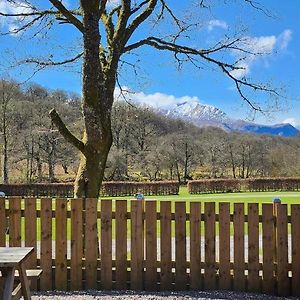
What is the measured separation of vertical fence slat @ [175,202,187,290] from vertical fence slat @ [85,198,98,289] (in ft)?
3.67

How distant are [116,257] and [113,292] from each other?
460 millimetres

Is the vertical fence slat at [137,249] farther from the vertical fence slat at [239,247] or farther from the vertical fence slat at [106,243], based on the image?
the vertical fence slat at [239,247]

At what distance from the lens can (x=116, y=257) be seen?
600 cm

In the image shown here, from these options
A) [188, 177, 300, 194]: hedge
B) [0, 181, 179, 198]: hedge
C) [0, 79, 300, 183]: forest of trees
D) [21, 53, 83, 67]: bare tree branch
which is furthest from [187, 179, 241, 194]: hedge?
[21, 53, 83, 67]: bare tree branch

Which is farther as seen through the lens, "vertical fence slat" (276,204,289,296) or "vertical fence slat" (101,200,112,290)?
"vertical fence slat" (101,200,112,290)

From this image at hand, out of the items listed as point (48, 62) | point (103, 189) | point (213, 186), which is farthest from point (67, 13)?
point (213, 186)

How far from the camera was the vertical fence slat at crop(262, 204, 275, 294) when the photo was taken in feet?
18.8

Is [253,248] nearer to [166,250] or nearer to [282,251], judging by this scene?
[282,251]

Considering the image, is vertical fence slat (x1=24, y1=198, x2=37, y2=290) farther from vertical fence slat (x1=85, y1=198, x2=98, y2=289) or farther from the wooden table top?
the wooden table top

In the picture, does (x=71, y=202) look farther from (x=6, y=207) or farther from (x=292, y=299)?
(x=292, y=299)

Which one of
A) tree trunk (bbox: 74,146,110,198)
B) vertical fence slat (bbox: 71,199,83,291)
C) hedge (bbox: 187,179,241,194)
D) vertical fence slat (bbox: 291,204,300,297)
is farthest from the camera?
hedge (bbox: 187,179,241,194)

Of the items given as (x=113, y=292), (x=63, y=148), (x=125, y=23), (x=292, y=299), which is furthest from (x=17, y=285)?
(x=63, y=148)

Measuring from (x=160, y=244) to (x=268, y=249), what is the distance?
4.71ft

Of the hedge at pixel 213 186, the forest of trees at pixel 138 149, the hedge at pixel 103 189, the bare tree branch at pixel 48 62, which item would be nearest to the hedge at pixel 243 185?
the hedge at pixel 213 186
